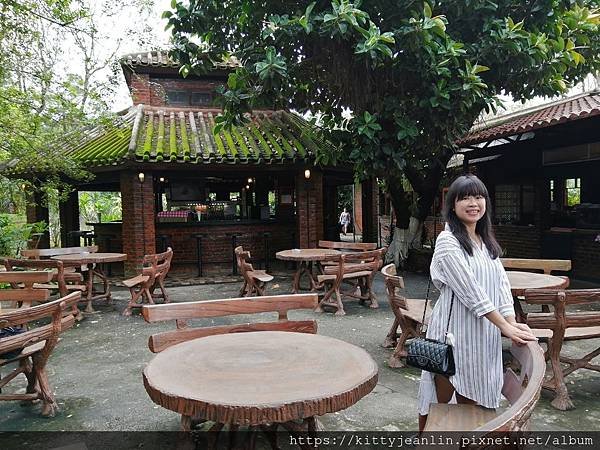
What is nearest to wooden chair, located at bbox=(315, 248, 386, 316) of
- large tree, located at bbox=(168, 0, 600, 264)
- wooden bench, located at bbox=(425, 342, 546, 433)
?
large tree, located at bbox=(168, 0, 600, 264)

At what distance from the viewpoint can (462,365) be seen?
2045mm

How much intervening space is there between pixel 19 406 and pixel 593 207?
9.09 metres

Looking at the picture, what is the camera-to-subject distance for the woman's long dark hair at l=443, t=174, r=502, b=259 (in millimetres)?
2039

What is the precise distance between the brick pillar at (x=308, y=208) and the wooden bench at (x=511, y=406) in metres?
7.65

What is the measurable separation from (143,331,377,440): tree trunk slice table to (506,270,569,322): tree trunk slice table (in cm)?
220

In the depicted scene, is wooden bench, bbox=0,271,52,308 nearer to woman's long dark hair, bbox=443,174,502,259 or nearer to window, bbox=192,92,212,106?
woman's long dark hair, bbox=443,174,502,259

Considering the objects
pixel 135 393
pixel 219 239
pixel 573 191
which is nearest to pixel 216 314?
pixel 135 393

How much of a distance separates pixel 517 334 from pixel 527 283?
2.53 metres

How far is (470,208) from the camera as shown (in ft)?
6.68

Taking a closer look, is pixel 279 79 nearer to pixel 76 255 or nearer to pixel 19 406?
pixel 76 255

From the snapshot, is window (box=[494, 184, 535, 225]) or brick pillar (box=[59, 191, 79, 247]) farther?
brick pillar (box=[59, 191, 79, 247])

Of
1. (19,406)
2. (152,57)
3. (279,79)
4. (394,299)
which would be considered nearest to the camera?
(19,406)

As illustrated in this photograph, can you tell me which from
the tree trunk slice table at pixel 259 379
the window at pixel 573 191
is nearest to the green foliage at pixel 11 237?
the tree trunk slice table at pixel 259 379

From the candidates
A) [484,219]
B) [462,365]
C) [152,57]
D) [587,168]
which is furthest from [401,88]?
[152,57]
